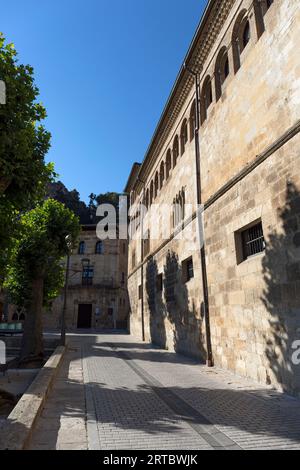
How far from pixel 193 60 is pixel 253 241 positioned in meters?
8.05

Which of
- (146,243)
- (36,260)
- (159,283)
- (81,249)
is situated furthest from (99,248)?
(36,260)

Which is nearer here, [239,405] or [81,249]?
[239,405]

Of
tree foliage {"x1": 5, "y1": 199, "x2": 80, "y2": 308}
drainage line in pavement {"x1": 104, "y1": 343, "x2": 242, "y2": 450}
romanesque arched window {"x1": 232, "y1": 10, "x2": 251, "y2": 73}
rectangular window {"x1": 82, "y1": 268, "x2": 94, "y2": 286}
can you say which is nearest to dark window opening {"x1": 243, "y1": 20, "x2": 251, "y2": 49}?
romanesque arched window {"x1": 232, "y1": 10, "x2": 251, "y2": 73}

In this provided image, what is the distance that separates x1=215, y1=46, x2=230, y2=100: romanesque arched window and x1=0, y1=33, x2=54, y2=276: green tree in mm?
5745

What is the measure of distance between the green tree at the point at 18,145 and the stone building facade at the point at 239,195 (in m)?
4.98

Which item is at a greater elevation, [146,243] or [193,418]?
[146,243]

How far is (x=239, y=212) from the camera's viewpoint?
27.9 feet

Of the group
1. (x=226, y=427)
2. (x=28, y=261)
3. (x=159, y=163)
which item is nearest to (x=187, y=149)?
(x=159, y=163)

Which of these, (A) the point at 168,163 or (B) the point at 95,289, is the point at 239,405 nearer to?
(A) the point at 168,163

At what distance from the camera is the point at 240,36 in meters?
9.65

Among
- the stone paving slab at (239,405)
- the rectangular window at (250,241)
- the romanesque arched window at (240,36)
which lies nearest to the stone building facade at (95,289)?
the stone paving slab at (239,405)

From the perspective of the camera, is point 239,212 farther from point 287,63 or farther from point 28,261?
point 28,261

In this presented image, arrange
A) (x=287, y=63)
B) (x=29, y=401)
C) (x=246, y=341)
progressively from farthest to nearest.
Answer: (x=246, y=341), (x=287, y=63), (x=29, y=401)

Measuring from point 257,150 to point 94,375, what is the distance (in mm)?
6973
